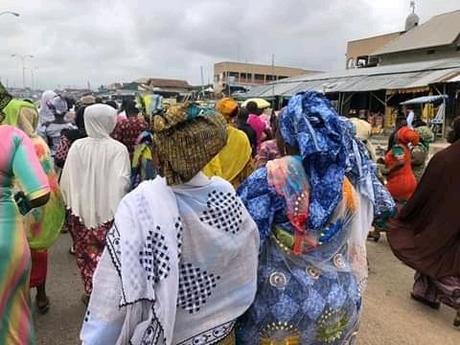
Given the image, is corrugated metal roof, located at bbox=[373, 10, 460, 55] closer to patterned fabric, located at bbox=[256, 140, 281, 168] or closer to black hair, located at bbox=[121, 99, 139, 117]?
black hair, located at bbox=[121, 99, 139, 117]

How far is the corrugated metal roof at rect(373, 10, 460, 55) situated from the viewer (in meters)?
31.4

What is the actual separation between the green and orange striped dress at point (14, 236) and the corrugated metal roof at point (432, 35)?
107 feet

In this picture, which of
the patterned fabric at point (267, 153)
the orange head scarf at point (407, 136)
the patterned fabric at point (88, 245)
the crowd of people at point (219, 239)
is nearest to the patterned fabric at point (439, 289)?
the crowd of people at point (219, 239)

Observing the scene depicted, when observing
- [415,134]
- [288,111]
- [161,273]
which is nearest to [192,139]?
[161,273]

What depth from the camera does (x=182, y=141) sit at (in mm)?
1688

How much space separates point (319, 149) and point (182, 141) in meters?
0.68

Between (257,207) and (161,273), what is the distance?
2.10ft

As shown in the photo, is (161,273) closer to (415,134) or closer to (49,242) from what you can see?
(49,242)

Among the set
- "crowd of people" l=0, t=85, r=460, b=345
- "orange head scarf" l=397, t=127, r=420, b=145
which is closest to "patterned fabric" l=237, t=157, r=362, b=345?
"crowd of people" l=0, t=85, r=460, b=345

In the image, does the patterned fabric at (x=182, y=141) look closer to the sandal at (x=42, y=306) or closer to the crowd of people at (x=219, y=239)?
the crowd of people at (x=219, y=239)

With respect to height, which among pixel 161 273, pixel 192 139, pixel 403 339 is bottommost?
pixel 403 339

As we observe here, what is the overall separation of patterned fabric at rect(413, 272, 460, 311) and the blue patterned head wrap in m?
2.41

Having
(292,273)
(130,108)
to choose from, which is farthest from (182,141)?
(130,108)

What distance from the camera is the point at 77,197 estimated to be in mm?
3785
